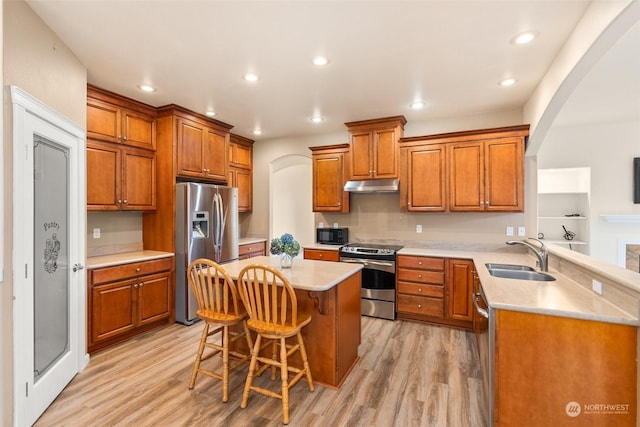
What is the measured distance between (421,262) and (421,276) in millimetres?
173

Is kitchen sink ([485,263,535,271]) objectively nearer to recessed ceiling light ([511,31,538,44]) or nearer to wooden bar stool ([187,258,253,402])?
recessed ceiling light ([511,31,538,44])

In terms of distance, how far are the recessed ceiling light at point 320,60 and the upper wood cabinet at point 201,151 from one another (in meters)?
2.04

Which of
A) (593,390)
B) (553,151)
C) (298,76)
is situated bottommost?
(593,390)

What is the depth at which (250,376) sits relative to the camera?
2.15 m

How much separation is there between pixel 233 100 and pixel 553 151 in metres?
5.00

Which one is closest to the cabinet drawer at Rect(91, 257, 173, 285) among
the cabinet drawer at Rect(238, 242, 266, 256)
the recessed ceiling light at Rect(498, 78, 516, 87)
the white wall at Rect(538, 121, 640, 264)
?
the cabinet drawer at Rect(238, 242, 266, 256)

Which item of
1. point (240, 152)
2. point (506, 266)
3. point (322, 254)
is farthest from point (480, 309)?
point (240, 152)

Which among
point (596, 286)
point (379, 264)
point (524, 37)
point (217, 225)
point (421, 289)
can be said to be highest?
point (524, 37)

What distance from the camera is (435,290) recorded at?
371cm

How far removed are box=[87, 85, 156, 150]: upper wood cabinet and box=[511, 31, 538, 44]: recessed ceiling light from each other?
148 inches

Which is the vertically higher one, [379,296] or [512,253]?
[512,253]

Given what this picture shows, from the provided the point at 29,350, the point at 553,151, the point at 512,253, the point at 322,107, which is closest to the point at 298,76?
the point at 322,107

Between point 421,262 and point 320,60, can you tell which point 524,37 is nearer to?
point 320,60

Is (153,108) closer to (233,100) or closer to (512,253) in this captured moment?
(233,100)
